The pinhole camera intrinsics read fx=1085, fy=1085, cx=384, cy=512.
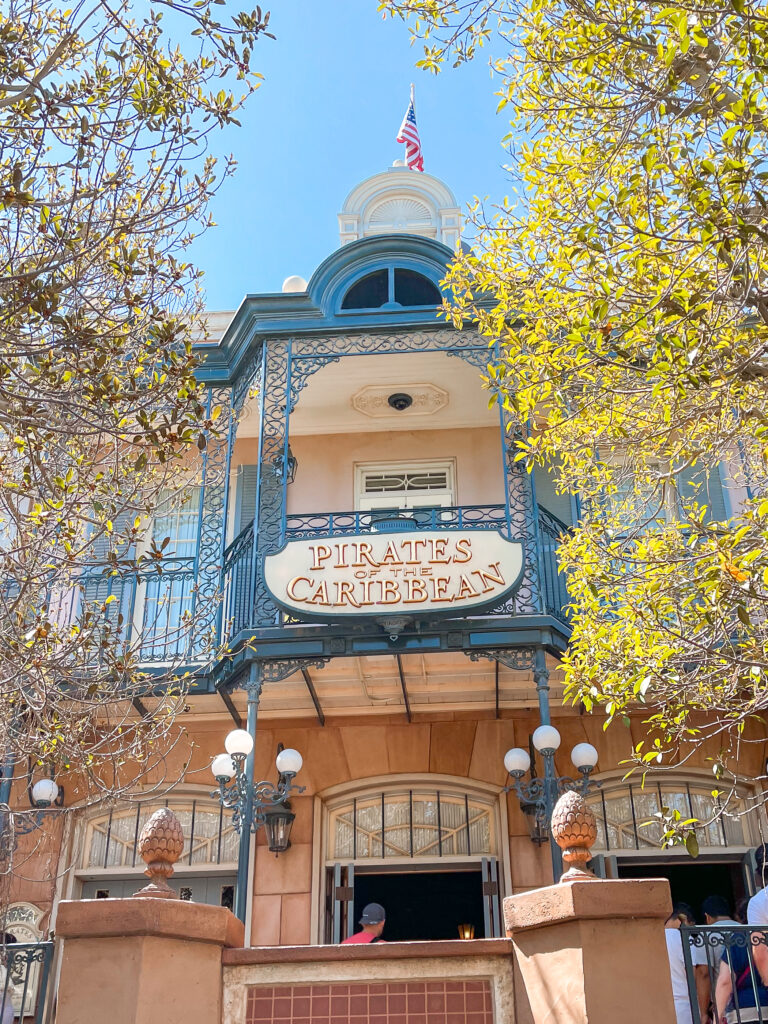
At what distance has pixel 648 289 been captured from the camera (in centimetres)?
684

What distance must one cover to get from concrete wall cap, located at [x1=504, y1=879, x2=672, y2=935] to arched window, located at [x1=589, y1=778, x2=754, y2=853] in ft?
19.2

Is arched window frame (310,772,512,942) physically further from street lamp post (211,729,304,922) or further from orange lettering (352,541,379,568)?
orange lettering (352,541,379,568)

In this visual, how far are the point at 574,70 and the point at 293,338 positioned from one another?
213 inches

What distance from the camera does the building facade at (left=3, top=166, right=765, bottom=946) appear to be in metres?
10.1

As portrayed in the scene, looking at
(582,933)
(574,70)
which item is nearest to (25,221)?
(574,70)

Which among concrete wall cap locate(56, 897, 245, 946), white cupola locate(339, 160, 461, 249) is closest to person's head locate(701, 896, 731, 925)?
concrete wall cap locate(56, 897, 245, 946)

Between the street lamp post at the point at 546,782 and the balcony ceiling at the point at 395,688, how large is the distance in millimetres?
961

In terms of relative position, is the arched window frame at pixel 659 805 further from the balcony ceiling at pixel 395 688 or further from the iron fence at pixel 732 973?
the iron fence at pixel 732 973

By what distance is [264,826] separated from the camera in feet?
35.3

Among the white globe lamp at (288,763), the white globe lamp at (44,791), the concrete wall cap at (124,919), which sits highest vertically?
the white globe lamp at (288,763)

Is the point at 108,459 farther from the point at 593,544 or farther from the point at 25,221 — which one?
the point at 593,544

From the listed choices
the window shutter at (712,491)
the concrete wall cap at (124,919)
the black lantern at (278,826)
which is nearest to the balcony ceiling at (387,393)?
the window shutter at (712,491)

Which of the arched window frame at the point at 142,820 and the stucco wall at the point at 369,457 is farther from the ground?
the stucco wall at the point at 369,457

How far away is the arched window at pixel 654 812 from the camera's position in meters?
10.8
